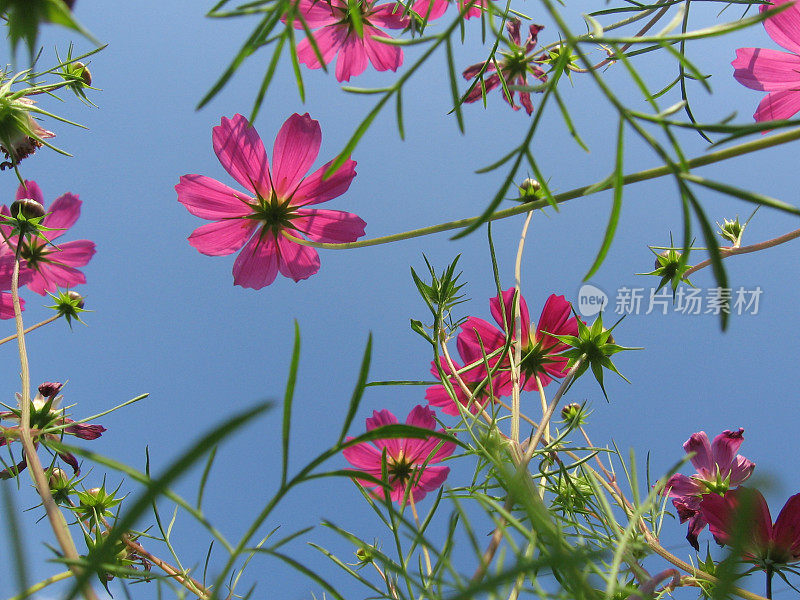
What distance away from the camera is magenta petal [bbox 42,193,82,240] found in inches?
39.8

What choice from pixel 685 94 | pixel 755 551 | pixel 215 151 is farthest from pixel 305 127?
pixel 755 551

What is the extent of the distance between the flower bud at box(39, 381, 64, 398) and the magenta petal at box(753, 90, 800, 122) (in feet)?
3.61

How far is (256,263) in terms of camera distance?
25.7 inches

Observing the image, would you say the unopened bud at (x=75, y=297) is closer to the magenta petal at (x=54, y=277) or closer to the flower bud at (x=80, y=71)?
the magenta petal at (x=54, y=277)

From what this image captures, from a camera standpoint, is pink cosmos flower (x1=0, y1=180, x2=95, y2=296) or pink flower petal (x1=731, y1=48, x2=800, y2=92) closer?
pink flower petal (x1=731, y1=48, x2=800, y2=92)

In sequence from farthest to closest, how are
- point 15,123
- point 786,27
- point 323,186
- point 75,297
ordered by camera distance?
point 75,297, point 15,123, point 323,186, point 786,27

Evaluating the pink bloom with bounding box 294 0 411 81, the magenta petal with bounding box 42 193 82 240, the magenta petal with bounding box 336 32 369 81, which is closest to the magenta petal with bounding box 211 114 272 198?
the pink bloom with bounding box 294 0 411 81

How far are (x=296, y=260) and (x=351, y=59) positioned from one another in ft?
1.09

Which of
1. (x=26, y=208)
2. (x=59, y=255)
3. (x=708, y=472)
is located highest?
(x=59, y=255)

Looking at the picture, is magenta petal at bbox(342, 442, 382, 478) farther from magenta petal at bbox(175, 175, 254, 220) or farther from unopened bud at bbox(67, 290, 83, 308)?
unopened bud at bbox(67, 290, 83, 308)

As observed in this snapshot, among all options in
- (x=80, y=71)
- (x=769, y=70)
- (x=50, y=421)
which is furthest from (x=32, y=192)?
(x=769, y=70)

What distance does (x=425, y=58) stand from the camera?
30cm

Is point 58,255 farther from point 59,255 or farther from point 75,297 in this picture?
point 75,297

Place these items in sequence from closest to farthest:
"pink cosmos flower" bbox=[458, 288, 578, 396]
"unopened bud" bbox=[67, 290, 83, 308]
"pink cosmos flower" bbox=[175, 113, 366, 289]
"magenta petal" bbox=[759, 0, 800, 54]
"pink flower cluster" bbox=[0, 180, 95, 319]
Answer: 1. "magenta petal" bbox=[759, 0, 800, 54]
2. "pink cosmos flower" bbox=[175, 113, 366, 289]
3. "pink cosmos flower" bbox=[458, 288, 578, 396]
4. "pink flower cluster" bbox=[0, 180, 95, 319]
5. "unopened bud" bbox=[67, 290, 83, 308]
